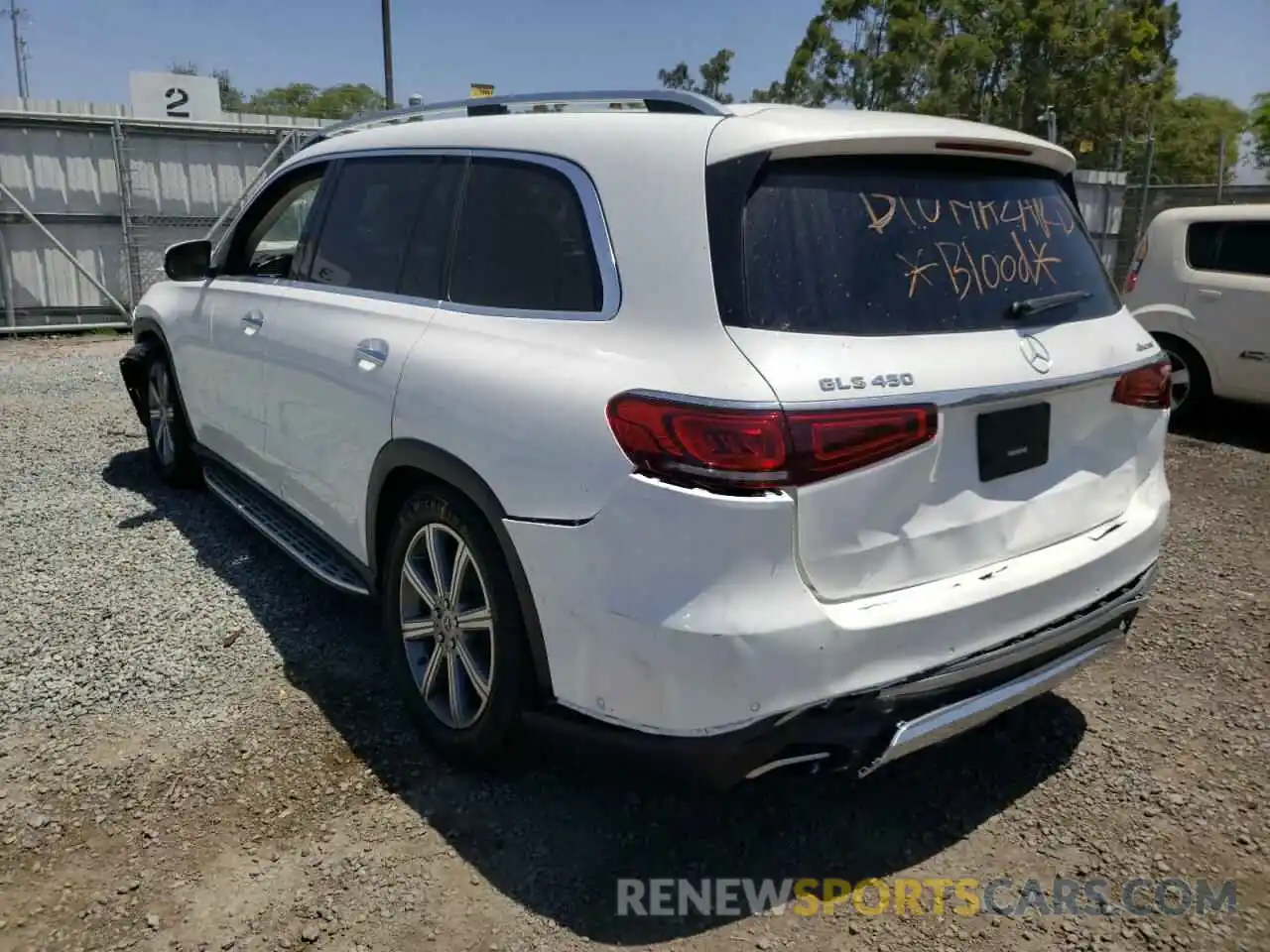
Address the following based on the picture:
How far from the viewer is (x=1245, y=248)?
7.50 metres

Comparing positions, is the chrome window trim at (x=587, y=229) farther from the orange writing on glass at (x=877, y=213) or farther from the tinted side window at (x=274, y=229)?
the tinted side window at (x=274, y=229)

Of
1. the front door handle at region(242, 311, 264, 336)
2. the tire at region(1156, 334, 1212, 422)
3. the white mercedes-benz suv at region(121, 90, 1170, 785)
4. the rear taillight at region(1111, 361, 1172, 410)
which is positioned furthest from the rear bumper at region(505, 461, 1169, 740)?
the tire at region(1156, 334, 1212, 422)

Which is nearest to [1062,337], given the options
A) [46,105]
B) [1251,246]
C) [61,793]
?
[61,793]

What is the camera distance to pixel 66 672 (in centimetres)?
360

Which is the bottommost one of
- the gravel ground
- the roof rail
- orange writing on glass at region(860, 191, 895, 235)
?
the gravel ground

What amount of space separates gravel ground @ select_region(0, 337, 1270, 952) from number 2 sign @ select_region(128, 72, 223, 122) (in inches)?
651

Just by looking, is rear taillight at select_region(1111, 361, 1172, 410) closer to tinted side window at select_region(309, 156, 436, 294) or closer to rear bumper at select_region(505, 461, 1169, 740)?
rear bumper at select_region(505, 461, 1169, 740)

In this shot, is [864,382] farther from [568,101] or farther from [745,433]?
[568,101]

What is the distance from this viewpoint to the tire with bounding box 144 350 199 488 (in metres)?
5.40

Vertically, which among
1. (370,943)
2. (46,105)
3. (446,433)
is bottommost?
(370,943)

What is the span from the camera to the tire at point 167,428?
17.7 feet

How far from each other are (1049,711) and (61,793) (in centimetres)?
316

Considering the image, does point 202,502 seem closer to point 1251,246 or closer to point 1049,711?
point 1049,711

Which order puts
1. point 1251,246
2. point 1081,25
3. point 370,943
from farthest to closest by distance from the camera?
point 1081,25, point 1251,246, point 370,943
